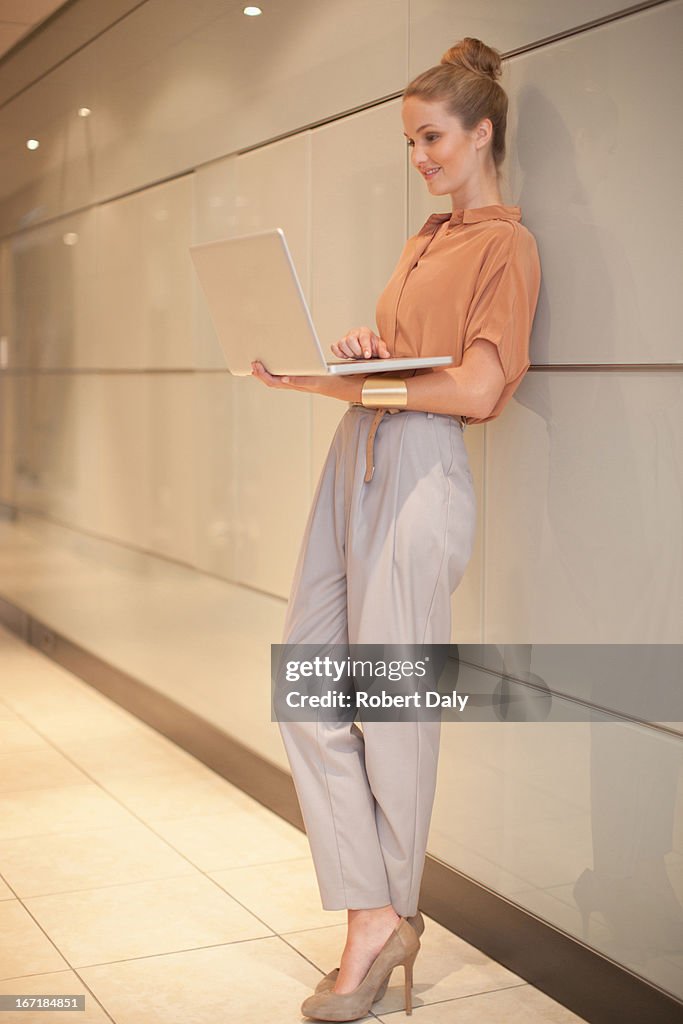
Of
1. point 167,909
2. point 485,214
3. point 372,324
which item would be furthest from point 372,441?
point 167,909

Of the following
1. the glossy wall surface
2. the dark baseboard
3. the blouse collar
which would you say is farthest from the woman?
the dark baseboard

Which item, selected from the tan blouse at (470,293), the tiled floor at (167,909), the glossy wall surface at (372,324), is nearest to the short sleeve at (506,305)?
the tan blouse at (470,293)

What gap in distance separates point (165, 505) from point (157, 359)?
59 centimetres

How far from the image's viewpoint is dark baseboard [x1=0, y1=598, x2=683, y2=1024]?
8.50ft

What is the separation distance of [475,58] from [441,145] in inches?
8.3

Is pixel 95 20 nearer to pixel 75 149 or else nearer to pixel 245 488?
pixel 75 149

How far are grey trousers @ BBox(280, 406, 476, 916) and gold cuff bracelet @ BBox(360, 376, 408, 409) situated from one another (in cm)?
8

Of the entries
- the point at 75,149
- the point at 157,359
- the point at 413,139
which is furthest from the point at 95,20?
the point at 413,139

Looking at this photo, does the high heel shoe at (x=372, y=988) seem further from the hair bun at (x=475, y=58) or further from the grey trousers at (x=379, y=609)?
the hair bun at (x=475, y=58)

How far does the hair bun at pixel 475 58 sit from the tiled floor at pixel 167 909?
2034 millimetres

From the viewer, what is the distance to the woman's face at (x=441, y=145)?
8.75ft

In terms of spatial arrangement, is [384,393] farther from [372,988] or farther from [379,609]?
[372,988]

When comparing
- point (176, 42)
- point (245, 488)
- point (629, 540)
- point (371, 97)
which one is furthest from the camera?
point (176, 42)

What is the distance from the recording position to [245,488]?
434 cm
